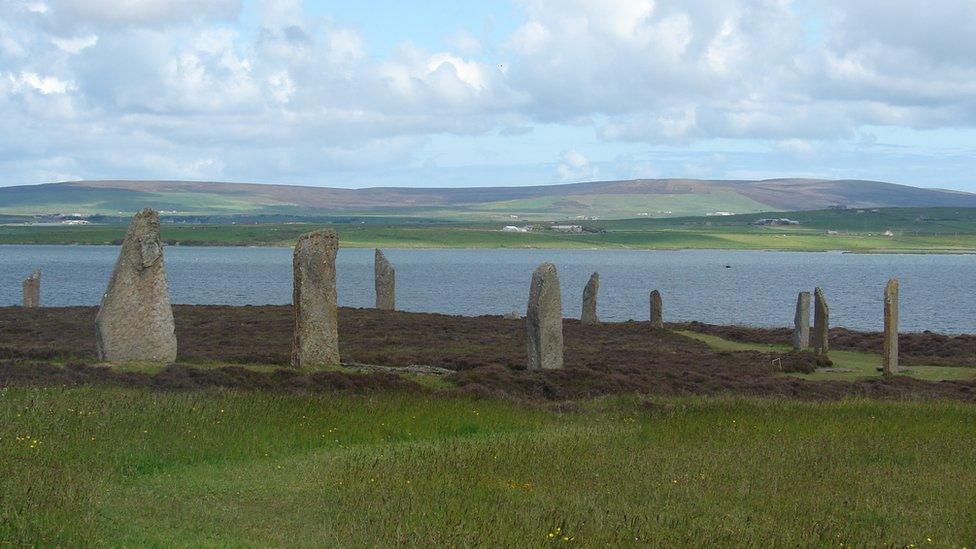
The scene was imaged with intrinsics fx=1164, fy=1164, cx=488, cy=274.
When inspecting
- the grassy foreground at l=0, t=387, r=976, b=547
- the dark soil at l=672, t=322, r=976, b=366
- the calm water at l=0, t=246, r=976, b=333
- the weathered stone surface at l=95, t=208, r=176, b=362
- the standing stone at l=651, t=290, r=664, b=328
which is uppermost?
the weathered stone surface at l=95, t=208, r=176, b=362

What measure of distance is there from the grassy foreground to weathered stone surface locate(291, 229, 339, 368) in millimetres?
5738

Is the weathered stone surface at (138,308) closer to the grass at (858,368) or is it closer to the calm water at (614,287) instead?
the grass at (858,368)

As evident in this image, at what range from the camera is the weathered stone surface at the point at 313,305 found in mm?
25469

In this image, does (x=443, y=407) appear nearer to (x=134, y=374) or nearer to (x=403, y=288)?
(x=134, y=374)

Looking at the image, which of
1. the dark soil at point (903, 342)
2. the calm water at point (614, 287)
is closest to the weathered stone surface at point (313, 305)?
the dark soil at point (903, 342)

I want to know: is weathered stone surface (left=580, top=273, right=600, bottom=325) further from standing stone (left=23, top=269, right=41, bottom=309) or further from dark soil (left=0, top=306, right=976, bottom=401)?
standing stone (left=23, top=269, right=41, bottom=309)

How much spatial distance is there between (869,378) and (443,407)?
14.1 metres

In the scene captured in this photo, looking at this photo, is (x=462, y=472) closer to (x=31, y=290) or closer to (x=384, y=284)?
(x=384, y=284)

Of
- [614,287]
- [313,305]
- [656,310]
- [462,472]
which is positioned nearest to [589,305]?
[656,310]

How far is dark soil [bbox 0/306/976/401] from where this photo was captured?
73.9ft

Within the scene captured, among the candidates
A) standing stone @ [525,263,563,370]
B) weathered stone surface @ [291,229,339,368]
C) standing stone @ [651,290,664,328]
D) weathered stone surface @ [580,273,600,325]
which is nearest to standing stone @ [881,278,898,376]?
standing stone @ [525,263,563,370]

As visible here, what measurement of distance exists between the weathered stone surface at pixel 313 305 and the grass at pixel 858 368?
40.4 feet

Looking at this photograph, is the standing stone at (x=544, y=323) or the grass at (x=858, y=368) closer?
the standing stone at (x=544, y=323)

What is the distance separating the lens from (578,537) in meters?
10.9
